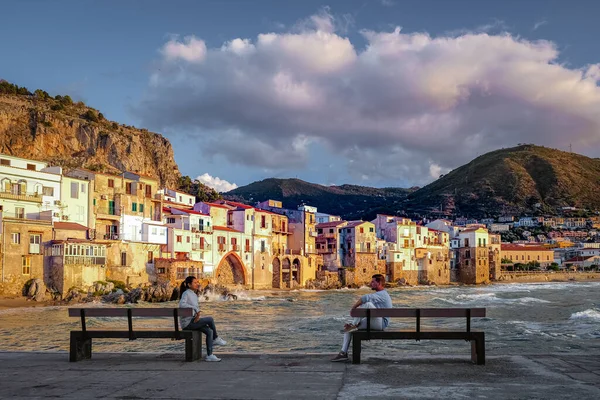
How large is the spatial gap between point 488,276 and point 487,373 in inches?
4495

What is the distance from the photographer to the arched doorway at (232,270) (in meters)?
75.7

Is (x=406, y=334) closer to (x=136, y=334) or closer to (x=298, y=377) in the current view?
(x=298, y=377)

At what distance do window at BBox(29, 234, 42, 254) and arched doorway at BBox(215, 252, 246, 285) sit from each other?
2657 centimetres

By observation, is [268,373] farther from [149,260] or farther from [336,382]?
[149,260]

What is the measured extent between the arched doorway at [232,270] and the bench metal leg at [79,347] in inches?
2515

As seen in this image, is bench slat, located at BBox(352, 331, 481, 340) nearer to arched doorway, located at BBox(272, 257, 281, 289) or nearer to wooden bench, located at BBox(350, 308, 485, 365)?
wooden bench, located at BBox(350, 308, 485, 365)

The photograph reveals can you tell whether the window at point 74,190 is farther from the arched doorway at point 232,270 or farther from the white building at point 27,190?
the arched doorway at point 232,270

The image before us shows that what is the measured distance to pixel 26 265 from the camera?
165 ft

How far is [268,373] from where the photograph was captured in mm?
9469

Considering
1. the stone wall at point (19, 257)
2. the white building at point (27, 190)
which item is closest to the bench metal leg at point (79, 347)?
the stone wall at point (19, 257)

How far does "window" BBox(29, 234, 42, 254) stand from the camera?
2009 inches

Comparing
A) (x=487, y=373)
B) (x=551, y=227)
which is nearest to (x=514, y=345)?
(x=487, y=373)

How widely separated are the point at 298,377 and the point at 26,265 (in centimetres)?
4698

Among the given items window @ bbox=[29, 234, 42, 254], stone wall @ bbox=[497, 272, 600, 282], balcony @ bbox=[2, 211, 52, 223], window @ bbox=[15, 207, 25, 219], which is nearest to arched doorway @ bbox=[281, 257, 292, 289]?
balcony @ bbox=[2, 211, 52, 223]
